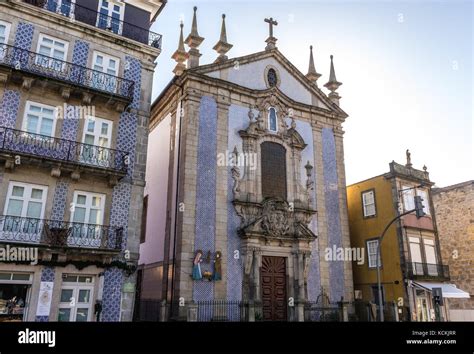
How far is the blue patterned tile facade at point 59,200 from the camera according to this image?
14.2 m

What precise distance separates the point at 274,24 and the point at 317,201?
446 inches

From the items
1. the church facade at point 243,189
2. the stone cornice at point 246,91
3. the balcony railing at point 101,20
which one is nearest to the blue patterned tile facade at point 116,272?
the church facade at point 243,189

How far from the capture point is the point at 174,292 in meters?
17.5

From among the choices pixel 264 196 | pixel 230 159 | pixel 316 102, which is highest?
pixel 316 102

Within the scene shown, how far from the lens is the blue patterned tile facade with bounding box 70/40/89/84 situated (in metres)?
15.7

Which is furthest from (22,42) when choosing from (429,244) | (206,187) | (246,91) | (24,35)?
(429,244)

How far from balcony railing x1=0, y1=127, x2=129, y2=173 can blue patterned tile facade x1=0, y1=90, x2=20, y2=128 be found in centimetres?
36

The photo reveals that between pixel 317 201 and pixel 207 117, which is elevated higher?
pixel 207 117

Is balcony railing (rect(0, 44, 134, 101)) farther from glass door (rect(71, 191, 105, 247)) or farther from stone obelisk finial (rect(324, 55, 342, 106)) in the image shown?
stone obelisk finial (rect(324, 55, 342, 106))

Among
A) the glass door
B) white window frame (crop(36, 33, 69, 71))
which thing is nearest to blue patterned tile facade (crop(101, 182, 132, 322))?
the glass door

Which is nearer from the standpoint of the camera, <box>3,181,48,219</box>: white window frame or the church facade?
<box>3,181,48,219</box>: white window frame

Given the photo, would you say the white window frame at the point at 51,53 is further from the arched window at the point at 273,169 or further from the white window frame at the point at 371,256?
the white window frame at the point at 371,256

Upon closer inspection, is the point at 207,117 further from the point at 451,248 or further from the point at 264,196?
the point at 451,248
